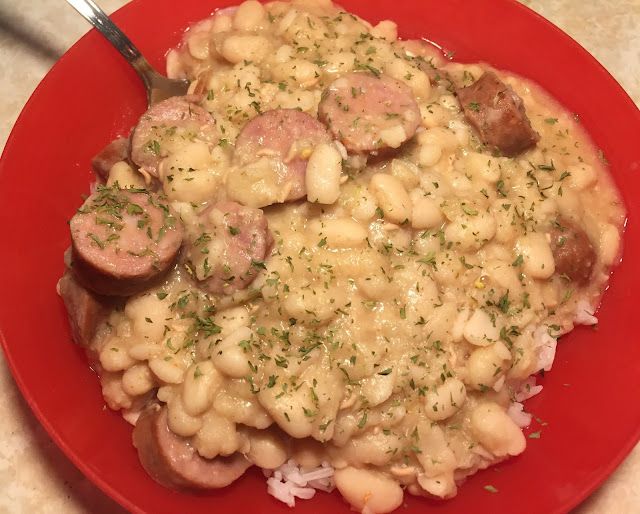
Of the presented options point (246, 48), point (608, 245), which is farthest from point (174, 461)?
point (608, 245)

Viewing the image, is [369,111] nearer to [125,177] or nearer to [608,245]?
[125,177]

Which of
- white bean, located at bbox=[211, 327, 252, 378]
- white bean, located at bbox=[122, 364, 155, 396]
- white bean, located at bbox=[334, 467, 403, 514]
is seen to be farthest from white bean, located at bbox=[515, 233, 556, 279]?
white bean, located at bbox=[122, 364, 155, 396]

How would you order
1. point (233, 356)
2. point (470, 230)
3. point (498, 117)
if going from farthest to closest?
point (498, 117) → point (470, 230) → point (233, 356)

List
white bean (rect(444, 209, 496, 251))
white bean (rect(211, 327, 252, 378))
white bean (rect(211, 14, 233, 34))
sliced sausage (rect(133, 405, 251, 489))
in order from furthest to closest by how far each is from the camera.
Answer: white bean (rect(211, 14, 233, 34)) → white bean (rect(444, 209, 496, 251)) → sliced sausage (rect(133, 405, 251, 489)) → white bean (rect(211, 327, 252, 378))

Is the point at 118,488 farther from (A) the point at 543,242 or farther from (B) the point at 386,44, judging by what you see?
(B) the point at 386,44

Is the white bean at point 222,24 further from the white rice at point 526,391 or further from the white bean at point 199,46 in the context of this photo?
the white rice at point 526,391

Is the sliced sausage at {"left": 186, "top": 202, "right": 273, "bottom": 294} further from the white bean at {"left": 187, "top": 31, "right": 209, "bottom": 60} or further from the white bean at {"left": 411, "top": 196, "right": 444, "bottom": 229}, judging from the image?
the white bean at {"left": 187, "top": 31, "right": 209, "bottom": 60}

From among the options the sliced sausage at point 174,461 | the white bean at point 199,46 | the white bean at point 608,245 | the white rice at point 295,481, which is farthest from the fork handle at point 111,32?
the white bean at point 608,245

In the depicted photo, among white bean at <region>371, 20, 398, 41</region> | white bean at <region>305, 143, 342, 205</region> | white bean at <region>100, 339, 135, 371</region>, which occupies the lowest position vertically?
white bean at <region>100, 339, 135, 371</region>
